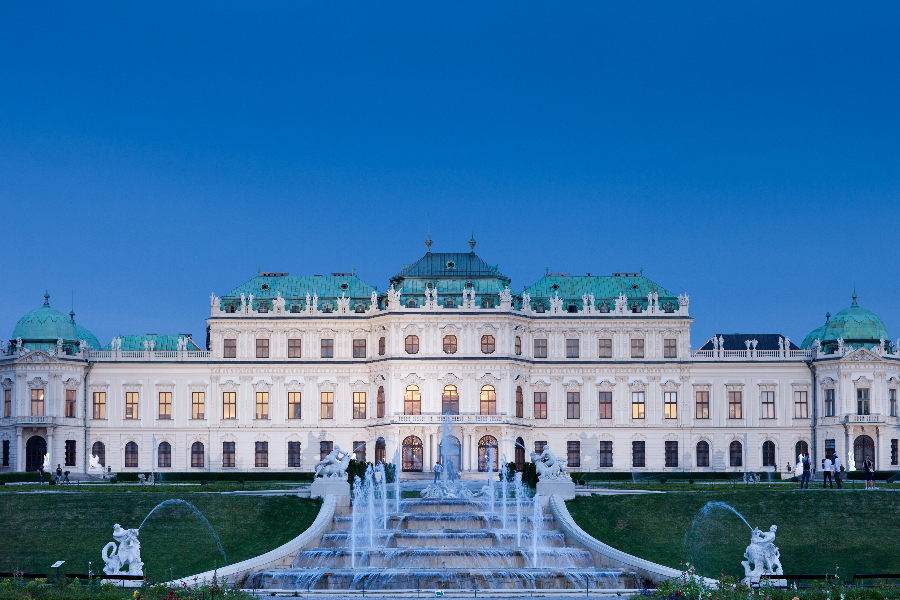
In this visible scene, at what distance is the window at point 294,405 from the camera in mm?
92188

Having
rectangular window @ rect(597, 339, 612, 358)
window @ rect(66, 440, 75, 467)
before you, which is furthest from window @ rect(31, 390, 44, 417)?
rectangular window @ rect(597, 339, 612, 358)

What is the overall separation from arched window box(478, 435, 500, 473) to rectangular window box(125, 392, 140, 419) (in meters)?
27.8

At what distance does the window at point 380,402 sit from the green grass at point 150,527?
→ 33310 millimetres

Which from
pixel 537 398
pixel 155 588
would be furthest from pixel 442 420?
pixel 155 588

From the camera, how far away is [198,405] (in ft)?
303

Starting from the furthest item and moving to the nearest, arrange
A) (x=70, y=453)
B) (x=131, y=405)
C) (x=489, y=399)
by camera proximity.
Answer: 1. (x=131, y=405)
2. (x=70, y=453)
3. (x=489, y=399)

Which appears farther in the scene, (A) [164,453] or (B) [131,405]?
(B) [131,405]

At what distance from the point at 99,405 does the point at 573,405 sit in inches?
1483

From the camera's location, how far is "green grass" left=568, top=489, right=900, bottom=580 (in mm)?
47875

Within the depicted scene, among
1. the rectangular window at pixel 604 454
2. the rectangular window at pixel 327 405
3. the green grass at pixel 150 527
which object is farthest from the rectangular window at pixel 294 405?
the green grass at pixel 150 527

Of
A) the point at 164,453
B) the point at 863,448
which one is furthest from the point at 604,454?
the point at 164,453

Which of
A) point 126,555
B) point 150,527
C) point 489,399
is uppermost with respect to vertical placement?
point 489,399

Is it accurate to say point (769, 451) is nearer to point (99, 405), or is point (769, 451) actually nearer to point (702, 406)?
point (702, 406)

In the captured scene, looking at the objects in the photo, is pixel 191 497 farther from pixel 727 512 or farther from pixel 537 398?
pixel 537 398
